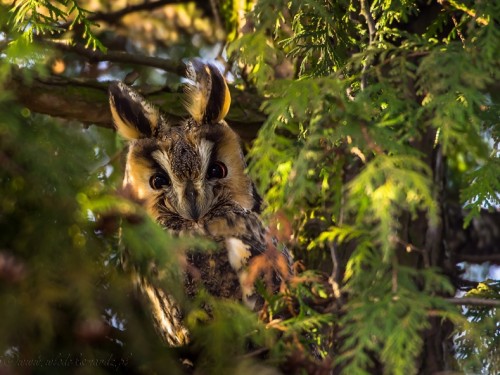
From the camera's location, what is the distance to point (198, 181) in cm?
278

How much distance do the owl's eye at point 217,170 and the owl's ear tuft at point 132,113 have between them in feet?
0.87

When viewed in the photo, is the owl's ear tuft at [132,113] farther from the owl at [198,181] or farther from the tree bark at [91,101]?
the tree bark at [91,101]

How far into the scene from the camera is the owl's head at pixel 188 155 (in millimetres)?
2783

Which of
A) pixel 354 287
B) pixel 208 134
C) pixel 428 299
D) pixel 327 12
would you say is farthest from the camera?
pixel 208 134

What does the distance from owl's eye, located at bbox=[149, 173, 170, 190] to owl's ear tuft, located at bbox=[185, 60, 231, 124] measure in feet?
0.82

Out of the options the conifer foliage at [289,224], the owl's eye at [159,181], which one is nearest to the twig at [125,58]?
the conifer foliage at [289,224]

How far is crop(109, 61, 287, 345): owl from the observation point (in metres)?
2.73

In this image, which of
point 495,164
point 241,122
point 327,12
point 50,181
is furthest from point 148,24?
point 50,181

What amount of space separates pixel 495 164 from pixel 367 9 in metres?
0.66

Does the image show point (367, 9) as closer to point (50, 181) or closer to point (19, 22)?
point (19, 22)

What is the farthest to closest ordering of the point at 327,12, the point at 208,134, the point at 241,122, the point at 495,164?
the point at 241,122 → the point at 208,134 → the point at 327,12 → the point at 495,164

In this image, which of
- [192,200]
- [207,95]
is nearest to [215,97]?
[207,95]

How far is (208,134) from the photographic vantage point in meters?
2.89

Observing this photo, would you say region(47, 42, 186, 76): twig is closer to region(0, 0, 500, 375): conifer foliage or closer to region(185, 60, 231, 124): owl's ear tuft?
region(0, 0, 500, 375): conifer foliage
